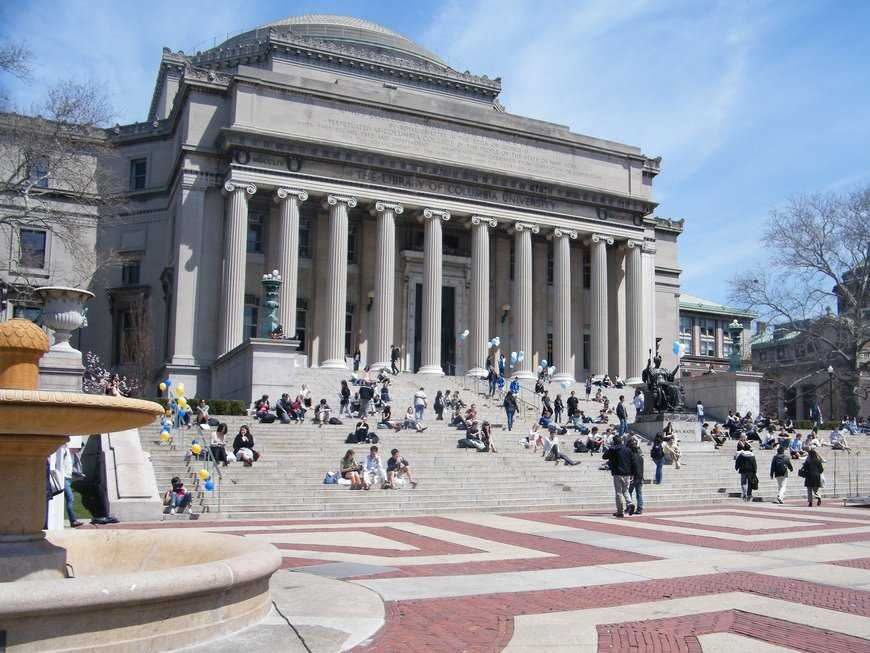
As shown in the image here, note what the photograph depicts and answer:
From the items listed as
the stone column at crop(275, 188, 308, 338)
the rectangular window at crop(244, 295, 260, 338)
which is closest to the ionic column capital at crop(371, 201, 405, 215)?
the stone column at crop(275, 188, 308, 338)

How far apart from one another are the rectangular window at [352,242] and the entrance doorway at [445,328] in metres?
4.33

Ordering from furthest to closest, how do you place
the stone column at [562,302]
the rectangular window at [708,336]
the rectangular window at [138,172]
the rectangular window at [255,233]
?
the rectangular window at [708,336]
the rectangular window at [138,172]
the stone column at [562,302]
the rectangular window at [255,233]

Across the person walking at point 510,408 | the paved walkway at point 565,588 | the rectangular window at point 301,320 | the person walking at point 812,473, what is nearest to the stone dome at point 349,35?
the rectangular window at point 301,320

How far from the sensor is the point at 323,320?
160 ft

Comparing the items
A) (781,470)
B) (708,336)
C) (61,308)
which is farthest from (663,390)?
(708,336)

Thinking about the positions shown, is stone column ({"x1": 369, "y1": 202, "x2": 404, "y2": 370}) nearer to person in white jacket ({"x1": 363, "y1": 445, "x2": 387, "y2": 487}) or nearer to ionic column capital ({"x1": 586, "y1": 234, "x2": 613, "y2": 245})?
ionic column capital ({"x1": 586, "y1": 234, "x2": 613, "y2": 245})

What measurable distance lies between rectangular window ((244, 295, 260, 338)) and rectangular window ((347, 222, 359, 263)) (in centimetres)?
647

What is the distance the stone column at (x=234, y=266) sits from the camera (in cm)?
4559

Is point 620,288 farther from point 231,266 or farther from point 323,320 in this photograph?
point 231,266

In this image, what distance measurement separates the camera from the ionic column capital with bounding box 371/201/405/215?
160 feet

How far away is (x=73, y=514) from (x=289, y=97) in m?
35.9

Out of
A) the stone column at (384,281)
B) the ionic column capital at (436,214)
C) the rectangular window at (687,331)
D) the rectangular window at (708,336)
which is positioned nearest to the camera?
the stone column at (384,281)

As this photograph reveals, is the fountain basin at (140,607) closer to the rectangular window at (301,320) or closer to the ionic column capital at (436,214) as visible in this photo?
the rectangular window at (301,320)

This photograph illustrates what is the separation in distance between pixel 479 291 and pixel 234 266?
14120mm
